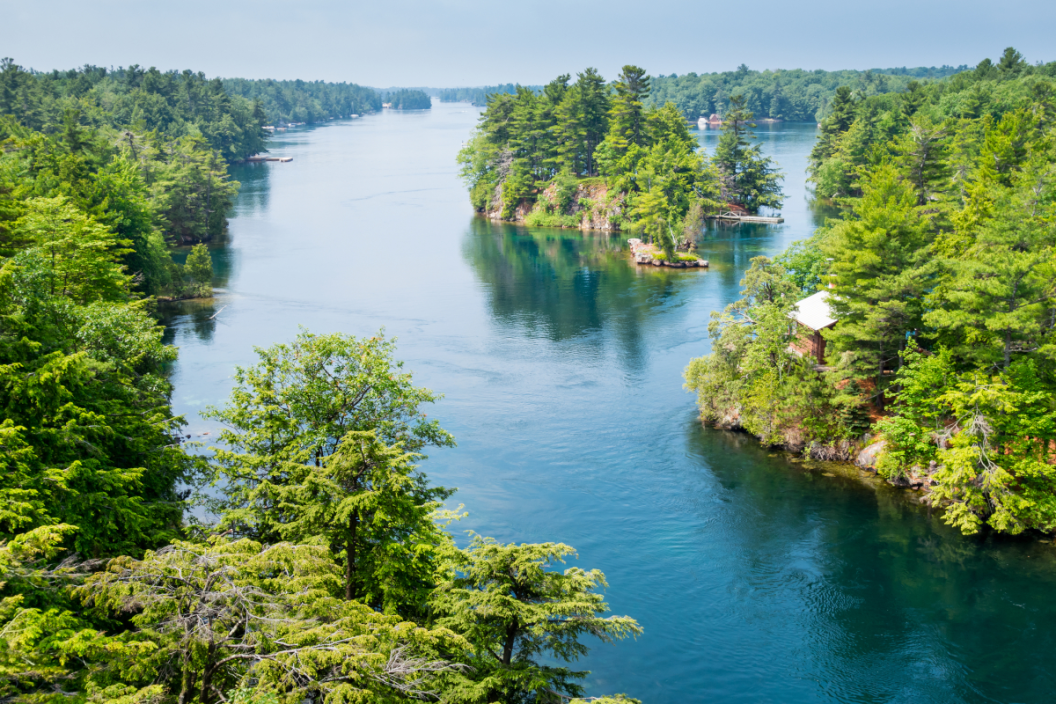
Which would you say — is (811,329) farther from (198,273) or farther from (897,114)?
(897,114)

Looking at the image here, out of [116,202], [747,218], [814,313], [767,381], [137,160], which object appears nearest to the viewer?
[767,381]

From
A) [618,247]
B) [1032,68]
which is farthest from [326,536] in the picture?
→ [1032,68]

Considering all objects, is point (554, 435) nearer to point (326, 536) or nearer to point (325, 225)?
point (326, 536)

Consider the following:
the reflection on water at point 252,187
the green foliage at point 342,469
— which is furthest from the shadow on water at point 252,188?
the green foliage at point 342,469

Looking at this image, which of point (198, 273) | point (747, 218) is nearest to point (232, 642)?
point (198, 273)

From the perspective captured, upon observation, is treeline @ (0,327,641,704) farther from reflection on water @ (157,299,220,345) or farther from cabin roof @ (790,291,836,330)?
reflection on water @ (157,299,220,345)

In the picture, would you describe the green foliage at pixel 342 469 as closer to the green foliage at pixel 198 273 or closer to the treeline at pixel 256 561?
the treeline at pixel 256 561

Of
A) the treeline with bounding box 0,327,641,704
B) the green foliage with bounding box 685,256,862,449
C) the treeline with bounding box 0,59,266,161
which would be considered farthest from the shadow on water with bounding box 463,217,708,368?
the treeline with bounding box 0,59,266,161
